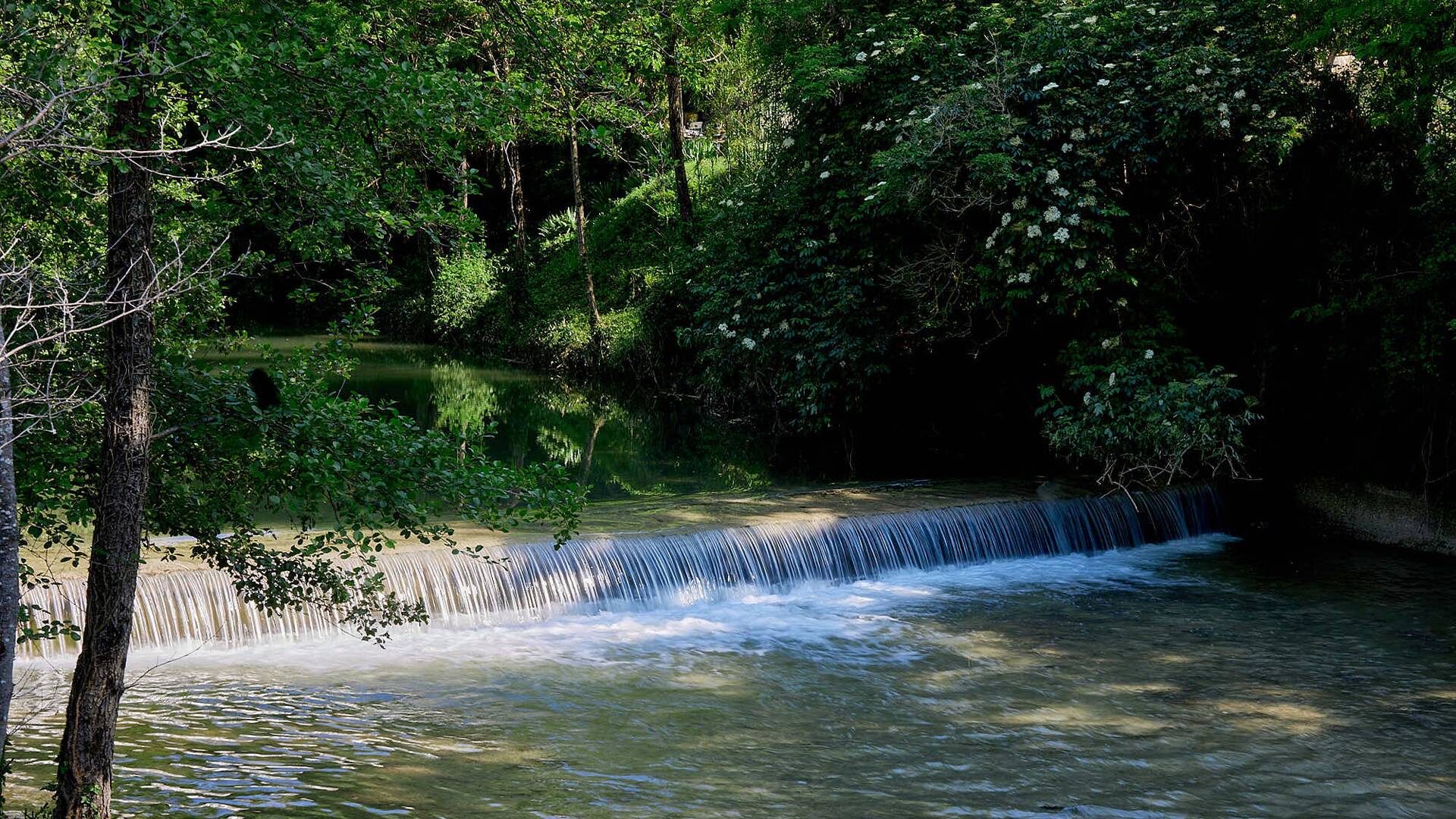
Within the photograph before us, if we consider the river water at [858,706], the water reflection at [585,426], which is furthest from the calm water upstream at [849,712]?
the water reflection at [585,426]

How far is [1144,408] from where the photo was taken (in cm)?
1336

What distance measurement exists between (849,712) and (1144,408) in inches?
249

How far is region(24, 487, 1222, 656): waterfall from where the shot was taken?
33.0 ft

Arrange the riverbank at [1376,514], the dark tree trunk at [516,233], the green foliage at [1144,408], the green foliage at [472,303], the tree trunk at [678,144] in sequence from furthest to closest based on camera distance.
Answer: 1. the green foliage at [472,303]
2. the dark tree trunk at [516,233]
3. the tree trunk at [678,144]
4. the riverbank at [1376,514]
5. the green foliage at [1144,408]

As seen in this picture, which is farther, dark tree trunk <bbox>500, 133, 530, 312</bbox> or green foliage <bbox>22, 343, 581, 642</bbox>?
dark tree trunk <bbox>500, 133, 530, 312</bbox>

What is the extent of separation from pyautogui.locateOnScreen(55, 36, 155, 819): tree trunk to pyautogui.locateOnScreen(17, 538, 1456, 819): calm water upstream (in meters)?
1.53

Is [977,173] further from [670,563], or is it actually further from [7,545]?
[7,545]

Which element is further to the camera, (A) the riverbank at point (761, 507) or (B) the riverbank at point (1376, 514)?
(B) the riverbank at point (1376, 514)

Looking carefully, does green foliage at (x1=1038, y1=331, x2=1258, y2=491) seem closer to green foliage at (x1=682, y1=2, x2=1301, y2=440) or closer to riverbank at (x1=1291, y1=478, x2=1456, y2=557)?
green foliage at (x1=682, y1=2, x2=1301, y2=440)

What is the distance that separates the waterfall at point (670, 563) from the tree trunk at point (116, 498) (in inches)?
134

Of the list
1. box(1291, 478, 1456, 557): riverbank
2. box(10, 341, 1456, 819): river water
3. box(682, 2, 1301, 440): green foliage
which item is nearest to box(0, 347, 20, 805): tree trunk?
box(10, 341, 1456, 819): river water

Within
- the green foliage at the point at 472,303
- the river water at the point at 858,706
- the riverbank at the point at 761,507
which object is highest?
the green foliage at the point at 472,303

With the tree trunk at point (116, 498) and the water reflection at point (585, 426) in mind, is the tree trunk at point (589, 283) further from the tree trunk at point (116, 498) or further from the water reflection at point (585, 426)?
the tree trunk at point (116, 498)

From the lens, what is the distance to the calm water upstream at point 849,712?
23.7ft
